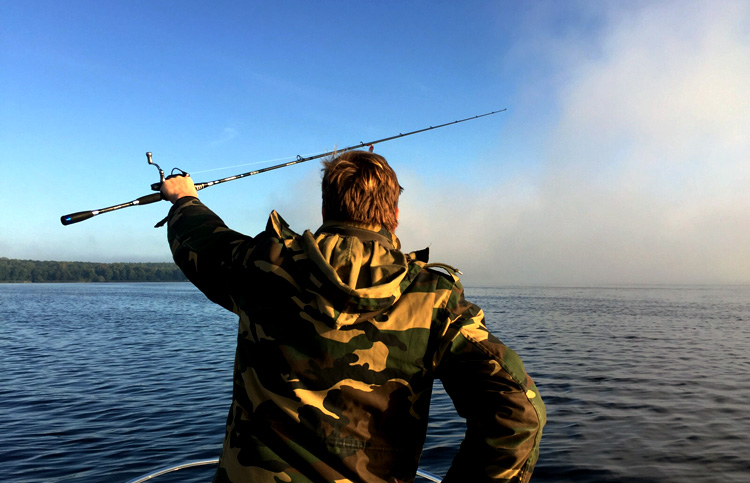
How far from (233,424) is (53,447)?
10.8 metres

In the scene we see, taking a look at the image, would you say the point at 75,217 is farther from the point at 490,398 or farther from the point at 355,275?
the point at 490,398

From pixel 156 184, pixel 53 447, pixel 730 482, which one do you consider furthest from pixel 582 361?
pixel 156 184

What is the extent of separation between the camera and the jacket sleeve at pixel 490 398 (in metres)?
2.01

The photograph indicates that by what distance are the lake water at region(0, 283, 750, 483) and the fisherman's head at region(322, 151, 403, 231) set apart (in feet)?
26.9

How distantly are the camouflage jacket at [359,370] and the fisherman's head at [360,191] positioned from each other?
181 millimetres

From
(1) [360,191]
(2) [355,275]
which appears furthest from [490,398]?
(1) [360,191]

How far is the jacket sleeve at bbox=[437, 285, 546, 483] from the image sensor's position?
6.61ft

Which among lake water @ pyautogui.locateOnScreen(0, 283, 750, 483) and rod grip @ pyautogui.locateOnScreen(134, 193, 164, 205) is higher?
rod grip @ pyautogui.locateOnScreen(134, 193, 164, 205)

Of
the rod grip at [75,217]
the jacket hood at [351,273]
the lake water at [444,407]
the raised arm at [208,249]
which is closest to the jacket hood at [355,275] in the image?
the jacket hood at [351,273]

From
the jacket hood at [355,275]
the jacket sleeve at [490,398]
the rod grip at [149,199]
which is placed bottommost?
the jacket sleeve at [490,398]

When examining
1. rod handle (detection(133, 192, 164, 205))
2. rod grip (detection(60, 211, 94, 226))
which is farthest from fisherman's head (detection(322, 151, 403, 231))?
rod grip (detection(60, 211, 94, 226))

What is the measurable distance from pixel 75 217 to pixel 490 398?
354cm

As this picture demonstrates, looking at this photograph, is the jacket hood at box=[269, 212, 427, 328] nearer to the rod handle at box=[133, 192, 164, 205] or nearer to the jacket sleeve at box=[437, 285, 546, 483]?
the jacket sleeve at box=[437, 285, 546, 483]

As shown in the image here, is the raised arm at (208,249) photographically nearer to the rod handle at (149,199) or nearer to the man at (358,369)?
the man at (358,369)
